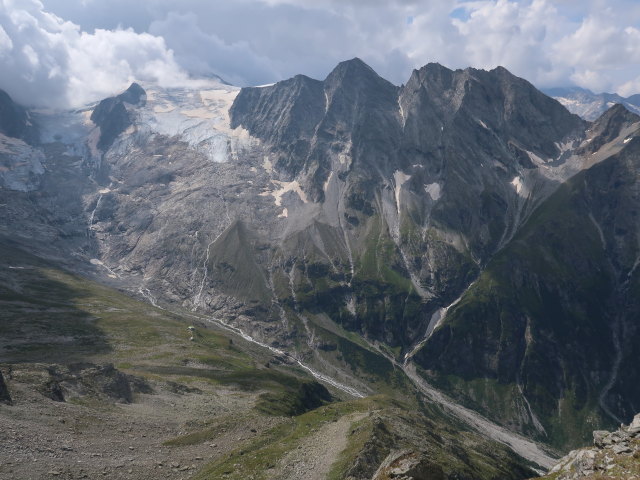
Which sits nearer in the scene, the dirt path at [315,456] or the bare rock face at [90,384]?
the dirt path at [315,456]

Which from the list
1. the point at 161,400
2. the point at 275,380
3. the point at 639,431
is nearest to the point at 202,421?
the point at 161,400

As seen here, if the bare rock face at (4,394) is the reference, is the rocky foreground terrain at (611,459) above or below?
above

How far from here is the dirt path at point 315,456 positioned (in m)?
64.6

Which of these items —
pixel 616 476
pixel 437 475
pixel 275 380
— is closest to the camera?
pixel 616 476

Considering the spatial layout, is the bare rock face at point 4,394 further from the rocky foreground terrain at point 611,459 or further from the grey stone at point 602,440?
the grey stone at point 602,440

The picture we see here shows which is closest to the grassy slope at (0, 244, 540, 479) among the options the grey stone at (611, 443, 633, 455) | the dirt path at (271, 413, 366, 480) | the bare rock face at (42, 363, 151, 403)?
the dirt path at (271, 413, 366, 480)

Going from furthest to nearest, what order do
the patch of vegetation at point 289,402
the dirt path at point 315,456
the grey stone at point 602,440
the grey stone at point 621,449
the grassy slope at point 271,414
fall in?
the patch of vegetation at point 289,402 → the grassy slope at point 271,414 → the dirt path at point 315,456 → the grey stone at point 602,440 → the grey stone at point 621,449

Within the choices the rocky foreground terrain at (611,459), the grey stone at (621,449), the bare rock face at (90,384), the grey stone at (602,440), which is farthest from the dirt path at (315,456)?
the bare rock face at (90,384)

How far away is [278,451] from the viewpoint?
2840 inches

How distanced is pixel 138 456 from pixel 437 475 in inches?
1856

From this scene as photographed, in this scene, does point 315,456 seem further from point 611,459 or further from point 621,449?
point 621,449

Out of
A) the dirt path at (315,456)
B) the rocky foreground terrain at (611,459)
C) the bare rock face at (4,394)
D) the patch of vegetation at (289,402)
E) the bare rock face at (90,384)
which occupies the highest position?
the rocky foreground terrain at (611,459)

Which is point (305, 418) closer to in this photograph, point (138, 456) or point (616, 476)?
point (138, 456)

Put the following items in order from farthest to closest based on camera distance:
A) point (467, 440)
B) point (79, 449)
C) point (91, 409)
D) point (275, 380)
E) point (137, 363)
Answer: point (275, 380) < point (137, 363) < point (467, 440) < point (91, 409) < point (79, 449)
